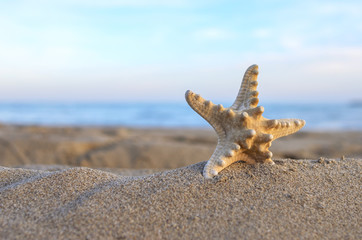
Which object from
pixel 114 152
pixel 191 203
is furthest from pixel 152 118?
pixel 191 203

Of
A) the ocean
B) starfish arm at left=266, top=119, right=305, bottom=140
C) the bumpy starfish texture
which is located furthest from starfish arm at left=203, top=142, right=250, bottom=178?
the ocean

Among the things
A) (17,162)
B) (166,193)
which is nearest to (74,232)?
(166,193)

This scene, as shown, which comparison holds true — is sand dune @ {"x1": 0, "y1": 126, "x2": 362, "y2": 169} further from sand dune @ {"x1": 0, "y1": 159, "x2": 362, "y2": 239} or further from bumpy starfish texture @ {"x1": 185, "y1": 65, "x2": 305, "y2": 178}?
bumpy starfish texture @ {"x1": 185, "y1": 65, "x2": 305, "y2": 178}

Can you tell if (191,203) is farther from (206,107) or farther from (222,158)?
(206,107)

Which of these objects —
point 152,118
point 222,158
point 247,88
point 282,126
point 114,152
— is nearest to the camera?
point 222,158

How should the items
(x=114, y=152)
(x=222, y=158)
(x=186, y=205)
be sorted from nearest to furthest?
(x=186, y=205) → (x=222, y=158) → (x=114, y=152)

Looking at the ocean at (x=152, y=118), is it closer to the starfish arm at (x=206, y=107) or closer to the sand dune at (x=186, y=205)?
the sand dune at (x=186, y=205)

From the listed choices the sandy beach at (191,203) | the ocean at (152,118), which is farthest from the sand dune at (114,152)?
the ocean at (152,118)
